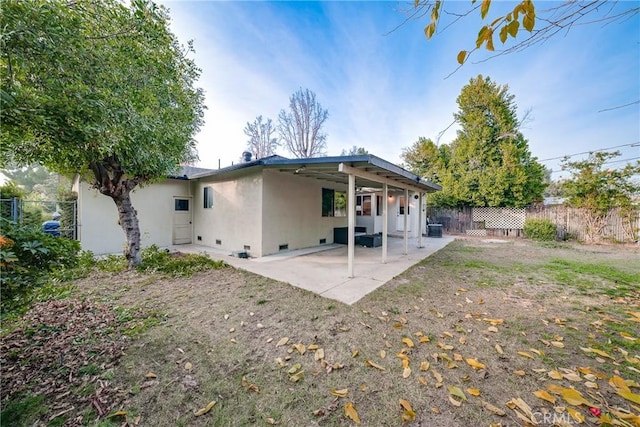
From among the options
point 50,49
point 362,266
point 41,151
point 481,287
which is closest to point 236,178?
point 41,151

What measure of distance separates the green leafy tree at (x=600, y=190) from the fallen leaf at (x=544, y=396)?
44.0 feet

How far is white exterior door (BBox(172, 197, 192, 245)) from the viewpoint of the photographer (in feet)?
30.9

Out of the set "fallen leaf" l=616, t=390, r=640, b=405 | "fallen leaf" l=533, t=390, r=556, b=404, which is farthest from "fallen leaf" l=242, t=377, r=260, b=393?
"fallen leaf" l=616, t=390, r=640, b=405

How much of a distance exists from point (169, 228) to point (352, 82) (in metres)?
9.52

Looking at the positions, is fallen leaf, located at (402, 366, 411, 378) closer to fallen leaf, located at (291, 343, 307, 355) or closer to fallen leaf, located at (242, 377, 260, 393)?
fallen leaf, located at (291, 343, 307, 355)

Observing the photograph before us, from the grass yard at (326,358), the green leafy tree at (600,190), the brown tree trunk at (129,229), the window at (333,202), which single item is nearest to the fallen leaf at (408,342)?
the grass yard at (326,358)

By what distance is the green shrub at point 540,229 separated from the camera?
11.4 m

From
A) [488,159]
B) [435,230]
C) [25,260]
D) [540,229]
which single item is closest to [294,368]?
[25,260]

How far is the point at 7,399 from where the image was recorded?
6.10 feet

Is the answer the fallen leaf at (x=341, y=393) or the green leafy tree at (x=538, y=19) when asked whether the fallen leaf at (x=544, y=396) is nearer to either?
the fallen leaf at (x=341, y=393)

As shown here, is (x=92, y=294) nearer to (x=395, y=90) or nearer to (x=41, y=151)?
(x=41, y=151)

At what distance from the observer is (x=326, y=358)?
243 cm

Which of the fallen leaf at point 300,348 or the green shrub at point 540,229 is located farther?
the green shrub at point 540,229

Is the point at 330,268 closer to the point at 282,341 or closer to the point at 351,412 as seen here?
the point at 282,341
